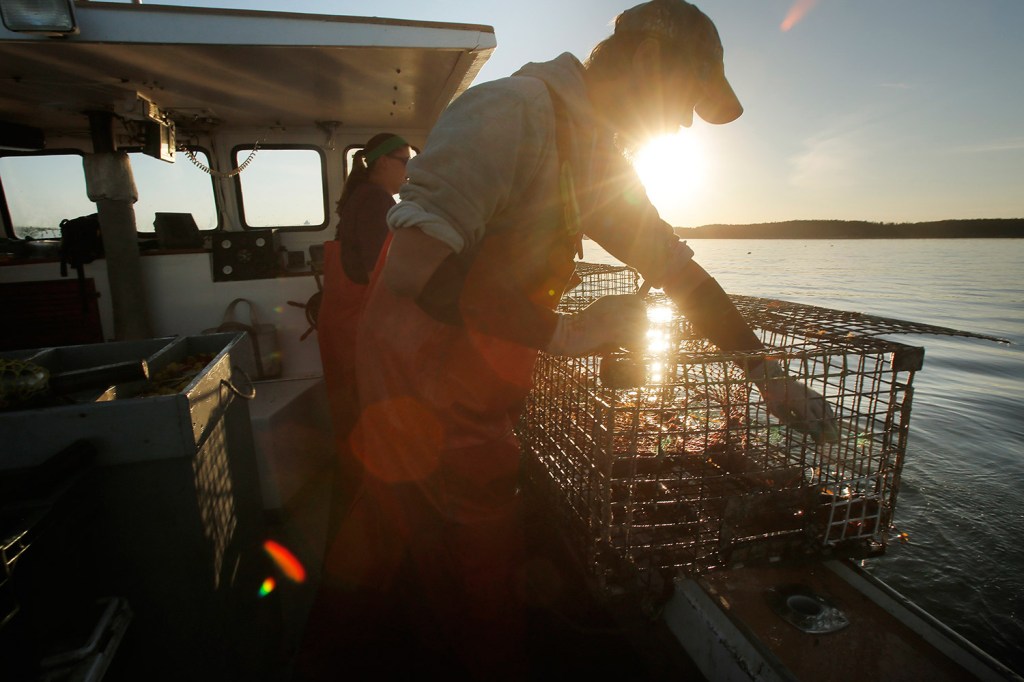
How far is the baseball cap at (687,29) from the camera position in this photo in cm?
155

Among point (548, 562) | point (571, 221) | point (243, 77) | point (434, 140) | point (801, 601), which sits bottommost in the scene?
point (548, 562)

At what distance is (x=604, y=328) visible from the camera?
1636 millimetres

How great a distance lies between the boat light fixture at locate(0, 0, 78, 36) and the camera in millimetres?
2512

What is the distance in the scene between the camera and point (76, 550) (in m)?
1.26

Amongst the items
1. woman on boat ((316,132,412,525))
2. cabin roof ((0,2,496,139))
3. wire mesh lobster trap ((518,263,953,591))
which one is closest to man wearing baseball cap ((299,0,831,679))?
wire mesh lobster trap ((518,263,953,591))

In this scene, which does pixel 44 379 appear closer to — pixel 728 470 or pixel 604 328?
pixel 604 328

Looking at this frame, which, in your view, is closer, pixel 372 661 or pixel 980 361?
pixel 372 661

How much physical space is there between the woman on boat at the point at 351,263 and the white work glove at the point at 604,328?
Result: 6.32 ft

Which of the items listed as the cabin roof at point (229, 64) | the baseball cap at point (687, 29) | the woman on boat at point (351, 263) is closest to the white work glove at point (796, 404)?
the baseball cap at point (687, 29)

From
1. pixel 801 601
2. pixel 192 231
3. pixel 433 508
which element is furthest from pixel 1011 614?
pixel 192 231

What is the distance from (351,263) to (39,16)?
2.02 m

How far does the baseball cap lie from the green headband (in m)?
2.20

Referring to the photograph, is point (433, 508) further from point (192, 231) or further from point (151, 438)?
point (192, 231)

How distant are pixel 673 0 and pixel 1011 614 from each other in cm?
400
